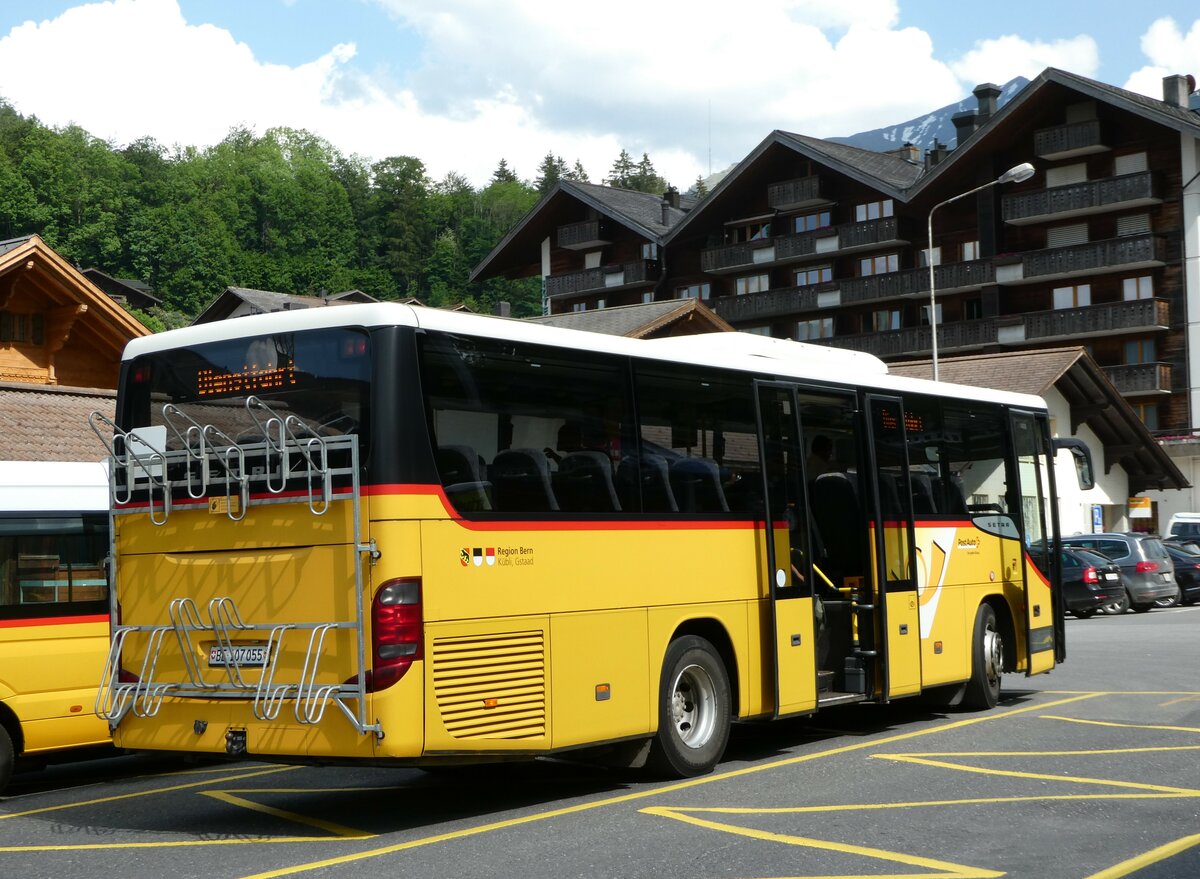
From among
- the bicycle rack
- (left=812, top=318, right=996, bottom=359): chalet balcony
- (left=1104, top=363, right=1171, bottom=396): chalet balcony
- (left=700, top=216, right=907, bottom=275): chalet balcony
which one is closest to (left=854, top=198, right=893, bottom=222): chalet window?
(left=700, top=216, right=907, bottom=275): chalet balcony

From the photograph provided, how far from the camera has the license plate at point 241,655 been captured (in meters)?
9.33

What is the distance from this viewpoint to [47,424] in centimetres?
2238

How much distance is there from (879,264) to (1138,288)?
12520 mm

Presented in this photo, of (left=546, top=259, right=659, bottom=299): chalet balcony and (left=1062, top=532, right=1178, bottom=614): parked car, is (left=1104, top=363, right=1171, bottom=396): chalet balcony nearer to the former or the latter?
(left=546, top=259, right=659, bottom=299): chalet balcony

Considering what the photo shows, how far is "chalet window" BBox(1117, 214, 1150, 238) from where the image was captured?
63375 mm

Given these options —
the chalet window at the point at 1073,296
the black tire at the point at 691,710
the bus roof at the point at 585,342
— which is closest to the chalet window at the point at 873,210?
the chalet window at the point at 1073,296

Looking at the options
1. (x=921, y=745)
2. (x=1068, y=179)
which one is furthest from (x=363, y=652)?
(x=1068, y=179)

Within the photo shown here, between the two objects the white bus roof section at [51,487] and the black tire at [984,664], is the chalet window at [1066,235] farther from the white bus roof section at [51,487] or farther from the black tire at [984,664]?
the white bus roof section at [51,487]

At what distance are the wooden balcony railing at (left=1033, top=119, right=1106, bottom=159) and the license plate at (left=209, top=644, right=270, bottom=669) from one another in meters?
59.8

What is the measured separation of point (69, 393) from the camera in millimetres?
24266

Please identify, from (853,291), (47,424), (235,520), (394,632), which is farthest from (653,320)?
(853,291)

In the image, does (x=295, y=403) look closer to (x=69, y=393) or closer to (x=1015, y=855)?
(x=1015, y=855)

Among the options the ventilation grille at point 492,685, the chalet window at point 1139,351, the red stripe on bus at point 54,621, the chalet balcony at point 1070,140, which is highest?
the chalet balcony at point 1070,140

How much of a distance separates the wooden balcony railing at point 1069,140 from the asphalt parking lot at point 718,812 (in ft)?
175
